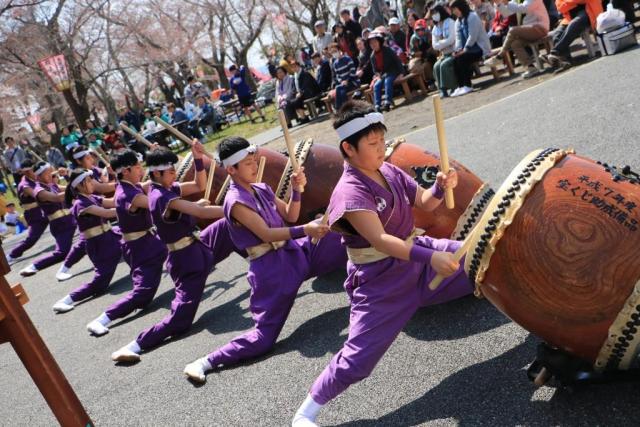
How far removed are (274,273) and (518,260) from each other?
1.89 metres

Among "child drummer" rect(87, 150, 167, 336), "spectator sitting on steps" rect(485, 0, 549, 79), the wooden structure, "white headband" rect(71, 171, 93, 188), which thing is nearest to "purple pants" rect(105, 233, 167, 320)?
"child drummer" rect(87, 150, 167, 336)

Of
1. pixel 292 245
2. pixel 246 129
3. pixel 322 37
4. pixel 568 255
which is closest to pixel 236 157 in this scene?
pixel 292 245

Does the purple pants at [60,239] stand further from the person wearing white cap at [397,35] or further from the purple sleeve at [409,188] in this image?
the person wearing white cap at [397,35]

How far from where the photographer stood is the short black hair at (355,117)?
9.02 feet

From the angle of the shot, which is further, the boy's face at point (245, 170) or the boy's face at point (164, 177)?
the boy's face at point (164, 177)

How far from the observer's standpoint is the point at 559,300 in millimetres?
2268

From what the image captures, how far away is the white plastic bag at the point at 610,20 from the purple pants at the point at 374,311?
642cm

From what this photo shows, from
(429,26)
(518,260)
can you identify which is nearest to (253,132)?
(429,26)

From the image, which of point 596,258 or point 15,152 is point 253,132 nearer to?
point 15,152

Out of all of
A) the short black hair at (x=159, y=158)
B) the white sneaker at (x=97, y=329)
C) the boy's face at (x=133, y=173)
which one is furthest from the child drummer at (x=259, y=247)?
the white sneaker at (x=97, y=329)

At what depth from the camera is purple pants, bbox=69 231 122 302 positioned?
22.9ft

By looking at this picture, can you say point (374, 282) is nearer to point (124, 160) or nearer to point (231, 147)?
point (231, 147)

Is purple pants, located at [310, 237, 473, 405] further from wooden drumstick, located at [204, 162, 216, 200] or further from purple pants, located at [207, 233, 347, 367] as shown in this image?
wooden drumstick, located at [204, 162, 216, 200]

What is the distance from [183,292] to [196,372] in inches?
42.9
